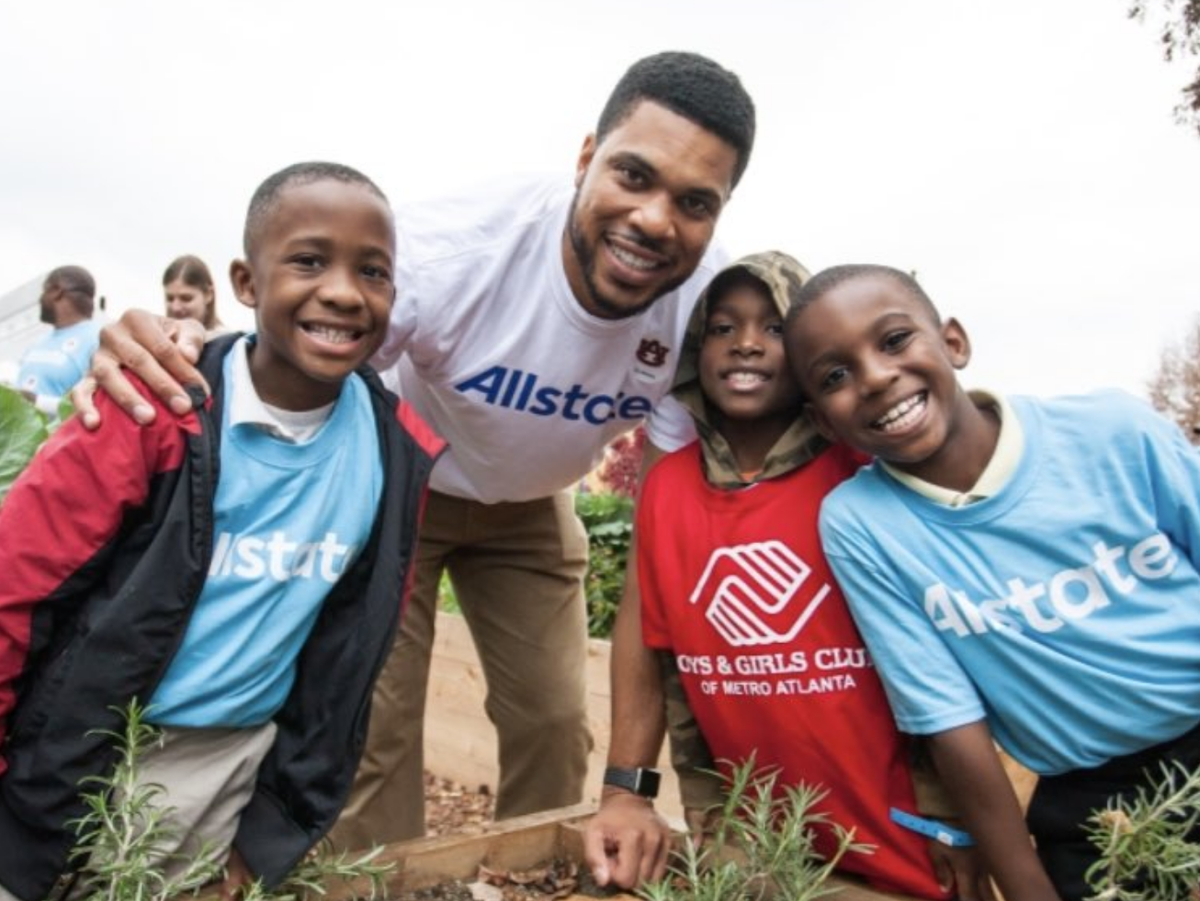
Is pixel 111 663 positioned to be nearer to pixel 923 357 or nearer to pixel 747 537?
pixel 747 537

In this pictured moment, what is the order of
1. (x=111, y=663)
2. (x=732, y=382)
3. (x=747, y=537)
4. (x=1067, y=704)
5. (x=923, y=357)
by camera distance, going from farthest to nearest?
(x=732, y=382)
(x=747, y=537)
(x=923, y=357)
(x=1067, y=704)
(x=111, y=663)

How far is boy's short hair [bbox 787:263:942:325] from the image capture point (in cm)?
195

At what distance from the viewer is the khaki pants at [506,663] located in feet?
10.3

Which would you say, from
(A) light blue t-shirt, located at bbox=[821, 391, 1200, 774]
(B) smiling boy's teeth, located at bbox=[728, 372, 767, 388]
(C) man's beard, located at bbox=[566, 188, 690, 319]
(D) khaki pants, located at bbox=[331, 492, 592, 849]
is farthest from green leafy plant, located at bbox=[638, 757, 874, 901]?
(D) khaki pants, located at bbox=[331, 492, 592, 849]

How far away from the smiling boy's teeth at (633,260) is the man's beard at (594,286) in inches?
2.7

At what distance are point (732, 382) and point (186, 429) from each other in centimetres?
104

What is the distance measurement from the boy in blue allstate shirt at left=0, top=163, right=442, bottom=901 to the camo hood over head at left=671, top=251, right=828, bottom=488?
589 mm

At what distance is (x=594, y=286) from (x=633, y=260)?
0.40 feet

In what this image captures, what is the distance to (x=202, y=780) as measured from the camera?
1698 mm

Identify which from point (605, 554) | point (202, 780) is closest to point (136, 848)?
point (202, 780)

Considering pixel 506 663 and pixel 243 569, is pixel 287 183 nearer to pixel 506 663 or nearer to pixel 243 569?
pixel 243 569

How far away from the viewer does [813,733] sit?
194cm

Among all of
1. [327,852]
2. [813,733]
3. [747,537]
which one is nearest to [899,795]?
[813,733]

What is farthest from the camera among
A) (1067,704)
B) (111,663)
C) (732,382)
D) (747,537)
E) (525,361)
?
(525,361)
